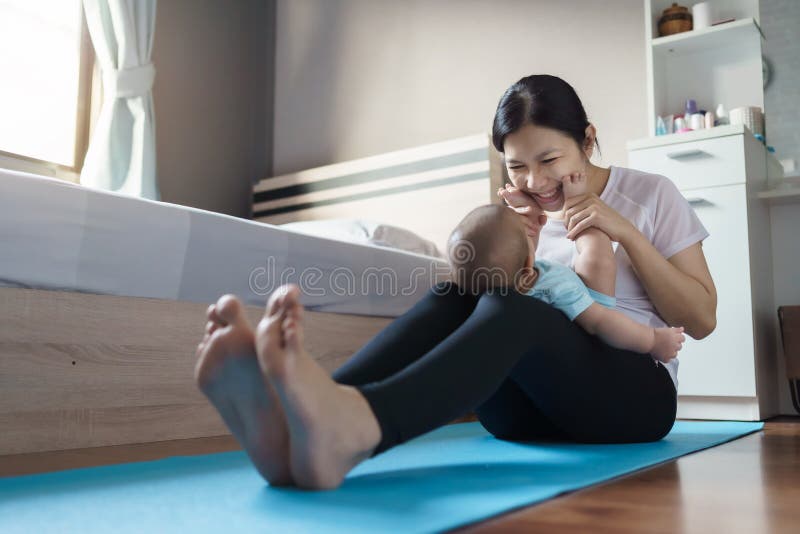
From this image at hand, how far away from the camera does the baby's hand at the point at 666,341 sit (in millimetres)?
1228

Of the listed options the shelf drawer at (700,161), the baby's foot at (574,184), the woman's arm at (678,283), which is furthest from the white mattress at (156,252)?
the shelf drawer at (700,161)

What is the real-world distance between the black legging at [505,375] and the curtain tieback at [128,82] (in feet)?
7.53

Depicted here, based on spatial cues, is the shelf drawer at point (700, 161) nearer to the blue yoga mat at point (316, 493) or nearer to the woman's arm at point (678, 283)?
the woman's arm at point (678, 283)

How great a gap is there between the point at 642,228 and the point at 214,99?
2.71 metres

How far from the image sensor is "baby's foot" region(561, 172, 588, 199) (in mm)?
1354

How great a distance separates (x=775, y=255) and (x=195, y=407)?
7.13 feet

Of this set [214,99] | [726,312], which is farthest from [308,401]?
[214,99]

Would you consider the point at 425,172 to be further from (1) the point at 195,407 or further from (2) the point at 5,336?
(2) the point at 5,336

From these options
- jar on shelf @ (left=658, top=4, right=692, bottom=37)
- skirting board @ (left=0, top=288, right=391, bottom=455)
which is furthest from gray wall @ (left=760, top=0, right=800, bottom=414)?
Answer: skirting board @ (left=0, top=288, right=391, bottom=455)

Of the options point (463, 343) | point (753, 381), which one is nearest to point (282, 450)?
point (463, 343)

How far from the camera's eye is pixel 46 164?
2.92m

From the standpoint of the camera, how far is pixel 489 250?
1.02 meters

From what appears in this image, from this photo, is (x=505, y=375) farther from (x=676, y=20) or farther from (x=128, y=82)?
(x=128, y=82)

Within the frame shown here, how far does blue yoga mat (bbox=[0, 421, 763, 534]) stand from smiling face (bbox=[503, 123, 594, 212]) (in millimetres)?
480
